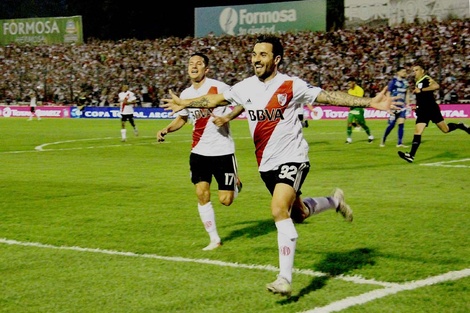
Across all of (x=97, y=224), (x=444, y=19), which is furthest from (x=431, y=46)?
(x=97, y=224)

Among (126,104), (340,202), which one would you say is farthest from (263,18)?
(340,202)

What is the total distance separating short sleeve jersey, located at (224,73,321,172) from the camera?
6926mm

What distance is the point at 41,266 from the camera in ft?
26.1

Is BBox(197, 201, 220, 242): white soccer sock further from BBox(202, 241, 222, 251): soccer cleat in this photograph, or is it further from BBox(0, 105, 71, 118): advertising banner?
BBox(0, 105, 71, 118): advertising banner

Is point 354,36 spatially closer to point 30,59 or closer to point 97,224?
point 30,59

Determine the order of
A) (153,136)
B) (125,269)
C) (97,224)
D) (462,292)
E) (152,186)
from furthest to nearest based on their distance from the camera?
1. (153,136)
2. (152,186)
3. (97,224)
4. (125,269)
5. (462,292)

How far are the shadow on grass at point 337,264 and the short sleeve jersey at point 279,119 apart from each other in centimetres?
113

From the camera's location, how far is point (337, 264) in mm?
7750

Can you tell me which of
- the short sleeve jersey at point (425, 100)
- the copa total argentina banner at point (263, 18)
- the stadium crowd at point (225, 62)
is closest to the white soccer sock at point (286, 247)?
the short sleeve jersey at point (425, 100)

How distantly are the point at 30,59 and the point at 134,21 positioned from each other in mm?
15610

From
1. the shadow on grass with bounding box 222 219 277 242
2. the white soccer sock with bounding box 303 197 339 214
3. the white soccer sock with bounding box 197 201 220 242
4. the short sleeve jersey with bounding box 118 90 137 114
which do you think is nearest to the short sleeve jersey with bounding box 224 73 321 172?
the white soccer sock with bounding box 303 197 339 214

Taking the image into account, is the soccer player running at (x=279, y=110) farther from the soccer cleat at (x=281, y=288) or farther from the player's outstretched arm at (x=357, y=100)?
the soccer cleat at (x=281, y=288)

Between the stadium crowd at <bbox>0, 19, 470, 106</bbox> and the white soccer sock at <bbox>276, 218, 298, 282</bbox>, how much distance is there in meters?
33.5

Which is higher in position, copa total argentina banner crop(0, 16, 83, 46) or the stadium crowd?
copa total argentina banner crop(0, 16, 83, 46)
